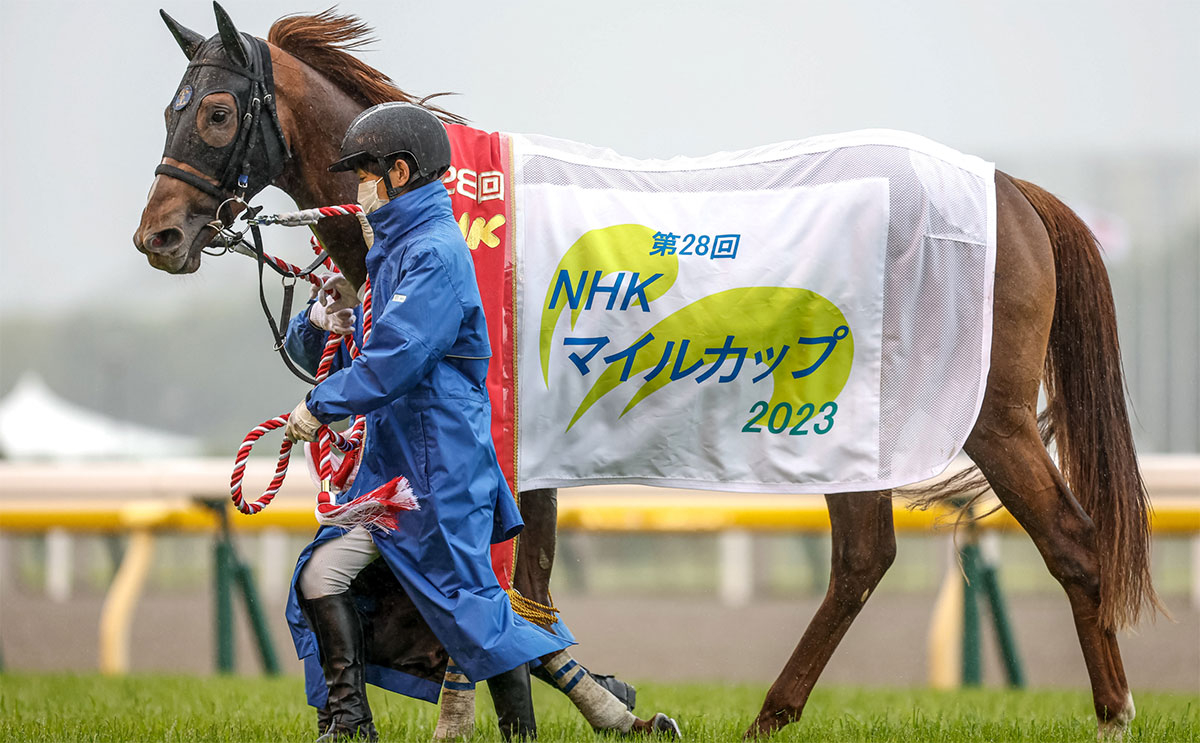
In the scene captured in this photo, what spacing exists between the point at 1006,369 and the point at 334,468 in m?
1.99

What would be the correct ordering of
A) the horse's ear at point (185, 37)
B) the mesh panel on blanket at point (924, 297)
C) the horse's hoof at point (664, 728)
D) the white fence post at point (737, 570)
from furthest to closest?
the white fence post at point (737, 570)
the mesh panel on blanket at point (924, 297)
the horse's ear at point (185, 37)
the horse's hoof at point (664, 728)

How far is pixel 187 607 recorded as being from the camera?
9.95 meters

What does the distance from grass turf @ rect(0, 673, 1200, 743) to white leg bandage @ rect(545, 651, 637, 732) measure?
0.20ft

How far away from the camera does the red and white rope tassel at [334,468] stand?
3213mm

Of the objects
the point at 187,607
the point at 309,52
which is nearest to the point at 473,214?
the point at 309,52

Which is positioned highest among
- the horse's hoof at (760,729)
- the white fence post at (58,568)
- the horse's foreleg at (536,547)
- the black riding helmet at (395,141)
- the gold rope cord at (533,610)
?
the black riding helmet at (395,141)

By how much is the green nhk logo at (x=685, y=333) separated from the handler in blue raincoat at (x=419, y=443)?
0.64m

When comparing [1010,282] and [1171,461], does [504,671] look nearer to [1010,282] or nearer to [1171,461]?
[1010,282]

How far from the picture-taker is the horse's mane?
→ 405 centimetres

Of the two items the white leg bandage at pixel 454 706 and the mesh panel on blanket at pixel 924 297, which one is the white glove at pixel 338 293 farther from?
the white leg bandage at pixel 454 706

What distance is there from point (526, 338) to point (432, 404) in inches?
28.7

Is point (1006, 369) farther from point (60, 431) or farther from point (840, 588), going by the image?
point (60, 431)

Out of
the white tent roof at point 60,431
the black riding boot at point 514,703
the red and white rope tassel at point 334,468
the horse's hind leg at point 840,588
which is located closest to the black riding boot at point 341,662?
the red and white rope tassel at point 334,468

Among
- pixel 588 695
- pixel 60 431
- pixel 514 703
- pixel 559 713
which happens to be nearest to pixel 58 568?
pixel 60 431
